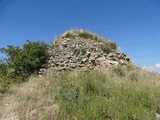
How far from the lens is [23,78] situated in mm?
11562

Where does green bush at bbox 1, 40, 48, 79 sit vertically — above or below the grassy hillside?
above

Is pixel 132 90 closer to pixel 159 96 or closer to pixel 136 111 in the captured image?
pixel 159 96

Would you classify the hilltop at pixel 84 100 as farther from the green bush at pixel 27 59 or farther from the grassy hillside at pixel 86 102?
the green bush at pixel 27 59

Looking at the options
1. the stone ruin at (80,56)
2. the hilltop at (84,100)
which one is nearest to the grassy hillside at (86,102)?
the hilltop at (84,100)

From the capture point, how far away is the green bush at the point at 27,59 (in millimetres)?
11971

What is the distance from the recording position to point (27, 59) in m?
12.0

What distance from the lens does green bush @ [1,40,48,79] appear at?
12.0 metres

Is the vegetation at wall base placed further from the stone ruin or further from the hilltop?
the hilltop

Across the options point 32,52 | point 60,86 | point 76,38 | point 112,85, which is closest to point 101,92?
point 112,85

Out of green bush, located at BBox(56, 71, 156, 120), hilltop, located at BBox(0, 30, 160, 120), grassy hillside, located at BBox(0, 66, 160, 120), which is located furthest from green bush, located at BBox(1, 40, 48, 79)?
green bush, located at BBox(56, 71, 156, 120)

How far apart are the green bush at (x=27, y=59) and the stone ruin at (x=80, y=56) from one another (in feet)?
2.05

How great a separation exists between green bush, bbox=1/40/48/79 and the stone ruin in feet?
2.05

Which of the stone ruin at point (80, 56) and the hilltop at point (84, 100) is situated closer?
the hilltop at point (84, 100)

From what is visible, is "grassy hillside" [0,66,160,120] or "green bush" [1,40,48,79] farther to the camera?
"green bush" [1,40,48,79]
